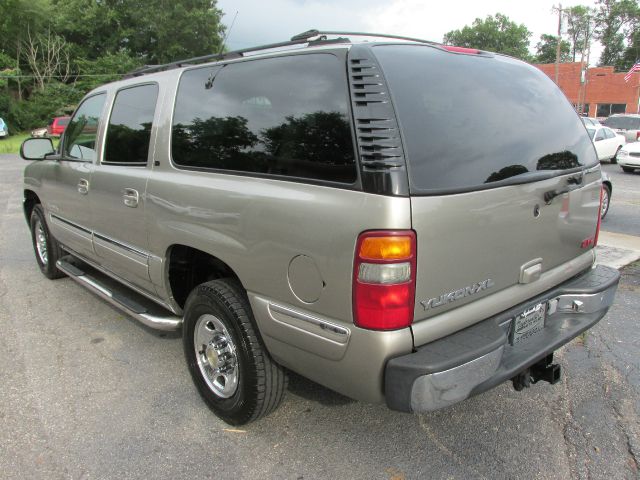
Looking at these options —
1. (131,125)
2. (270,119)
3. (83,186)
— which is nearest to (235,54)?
(270,119)

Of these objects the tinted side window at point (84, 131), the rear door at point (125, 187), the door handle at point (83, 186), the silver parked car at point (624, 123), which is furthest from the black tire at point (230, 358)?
the silver parked car at point (624, 123)

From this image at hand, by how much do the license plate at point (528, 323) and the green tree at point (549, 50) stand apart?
91.5 meters

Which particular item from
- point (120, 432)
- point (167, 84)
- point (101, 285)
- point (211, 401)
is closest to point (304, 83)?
point (167, 84)

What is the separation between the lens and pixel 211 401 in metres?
2.92

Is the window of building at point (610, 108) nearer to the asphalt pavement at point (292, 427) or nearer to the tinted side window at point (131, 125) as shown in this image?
the asphalt pavement at point (292, 427)

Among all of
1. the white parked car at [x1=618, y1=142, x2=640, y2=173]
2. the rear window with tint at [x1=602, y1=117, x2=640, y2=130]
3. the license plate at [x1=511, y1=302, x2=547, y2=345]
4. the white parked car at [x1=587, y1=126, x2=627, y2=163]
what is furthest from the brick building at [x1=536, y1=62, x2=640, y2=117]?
the license plate at [x1=511, y1=302, x2=547, y2=345]

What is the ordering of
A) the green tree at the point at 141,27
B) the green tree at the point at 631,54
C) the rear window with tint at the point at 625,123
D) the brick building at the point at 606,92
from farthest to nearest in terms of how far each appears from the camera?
the green tree at the point at 631,54 < the green tree at the point at 141,27 < the brick building at the point at 606,92 < the rear window with tint at the point at 625,123

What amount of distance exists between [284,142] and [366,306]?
0.87 metres

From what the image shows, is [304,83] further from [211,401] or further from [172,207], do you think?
[211,401]

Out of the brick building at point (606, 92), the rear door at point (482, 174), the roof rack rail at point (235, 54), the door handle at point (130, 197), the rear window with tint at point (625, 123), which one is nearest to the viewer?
the rear door at point (482, 174)

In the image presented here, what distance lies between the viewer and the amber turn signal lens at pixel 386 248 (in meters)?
1.96

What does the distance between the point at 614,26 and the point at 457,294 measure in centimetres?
9344

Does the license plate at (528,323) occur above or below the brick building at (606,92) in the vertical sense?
below

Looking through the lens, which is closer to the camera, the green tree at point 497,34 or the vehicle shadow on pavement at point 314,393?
the vehicle shadow on pavement at point 314,393
